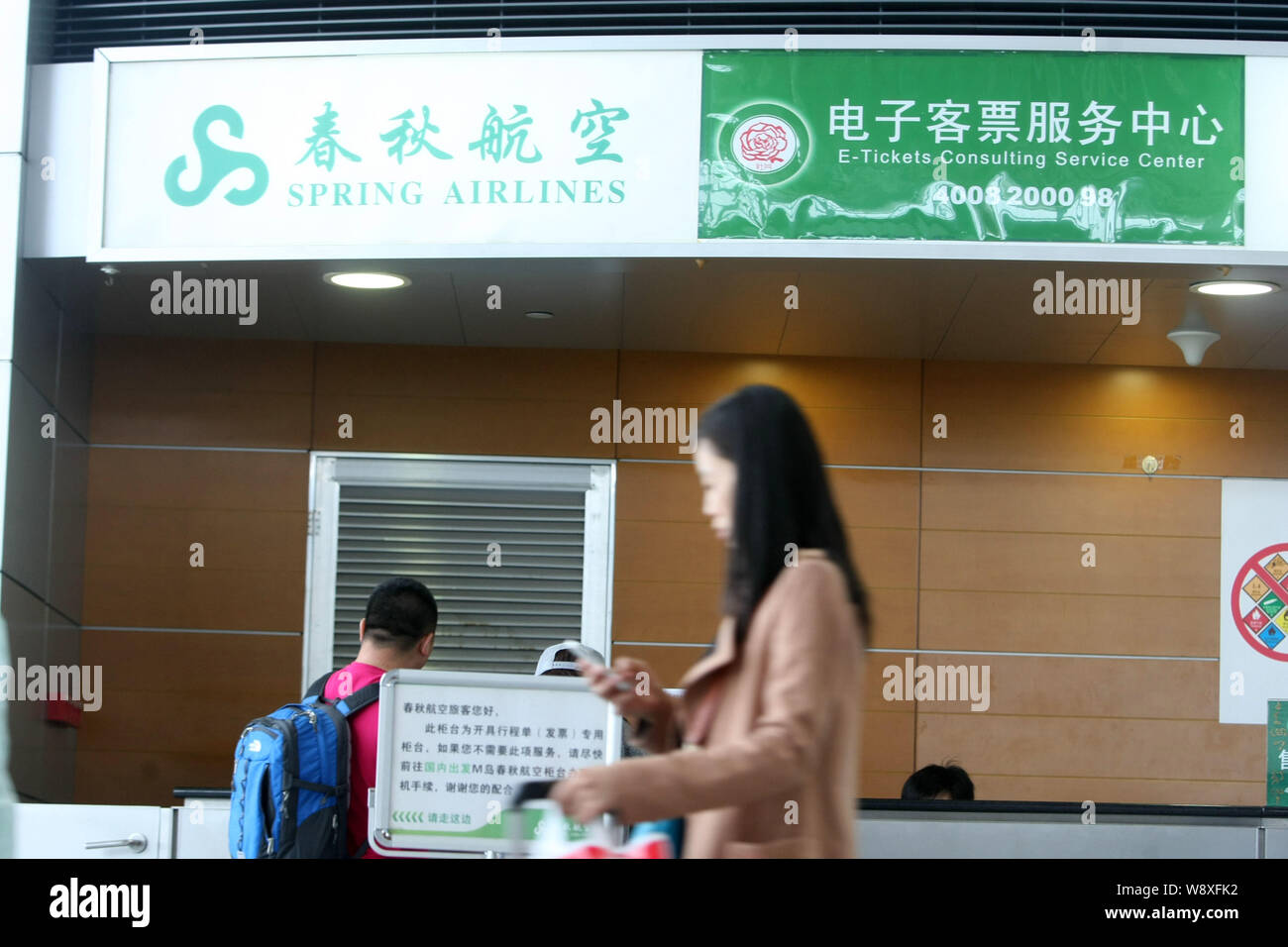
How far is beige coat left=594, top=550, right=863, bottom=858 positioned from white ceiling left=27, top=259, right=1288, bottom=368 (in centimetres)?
387

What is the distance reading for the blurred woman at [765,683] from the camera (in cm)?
173

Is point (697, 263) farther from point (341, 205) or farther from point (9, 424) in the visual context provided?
point (9, 424)

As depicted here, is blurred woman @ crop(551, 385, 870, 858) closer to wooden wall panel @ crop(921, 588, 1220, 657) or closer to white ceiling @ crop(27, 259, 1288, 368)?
white ceiling @ crop(27, 259, 1288, 368)

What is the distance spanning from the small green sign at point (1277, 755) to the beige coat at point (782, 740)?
5.77 m

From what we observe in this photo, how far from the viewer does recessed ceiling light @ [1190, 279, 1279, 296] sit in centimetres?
572

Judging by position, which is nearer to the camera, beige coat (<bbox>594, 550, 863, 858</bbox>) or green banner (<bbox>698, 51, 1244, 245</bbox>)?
beige coat (<bbox>594, 550, 863, 858</bbox>)

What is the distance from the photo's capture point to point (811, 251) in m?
5.55

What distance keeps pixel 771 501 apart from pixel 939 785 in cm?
400

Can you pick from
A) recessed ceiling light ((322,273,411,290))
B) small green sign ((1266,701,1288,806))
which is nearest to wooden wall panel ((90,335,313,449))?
recessed ceiling light ((322,273,411,290))

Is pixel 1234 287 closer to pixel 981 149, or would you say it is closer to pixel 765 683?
pixel 981 149

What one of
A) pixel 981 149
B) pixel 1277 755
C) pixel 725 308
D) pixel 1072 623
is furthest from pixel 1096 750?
pixel 981 149

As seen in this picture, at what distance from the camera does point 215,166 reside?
581cm
